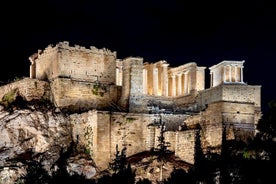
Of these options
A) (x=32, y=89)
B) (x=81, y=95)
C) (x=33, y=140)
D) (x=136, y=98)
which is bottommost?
(x=33, y=140)

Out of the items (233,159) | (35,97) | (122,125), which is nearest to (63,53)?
(35,97)

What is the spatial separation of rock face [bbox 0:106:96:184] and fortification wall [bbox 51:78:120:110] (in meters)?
2.29

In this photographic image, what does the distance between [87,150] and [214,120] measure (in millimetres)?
10594

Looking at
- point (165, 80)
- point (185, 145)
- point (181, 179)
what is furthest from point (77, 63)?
point (181, 179)

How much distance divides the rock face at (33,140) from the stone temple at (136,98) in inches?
50.5

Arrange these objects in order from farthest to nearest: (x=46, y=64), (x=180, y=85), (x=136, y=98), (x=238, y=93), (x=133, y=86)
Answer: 1. (x=180, y=85)
2. (x=46, y=64)
3. (x=238, y=93)
4. (x=133, y=86)
5. (x=136, y=98)

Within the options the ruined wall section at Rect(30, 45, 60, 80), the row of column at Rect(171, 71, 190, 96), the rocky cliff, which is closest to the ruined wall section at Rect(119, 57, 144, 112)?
the rocky cliff

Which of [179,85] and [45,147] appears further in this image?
[179,85]

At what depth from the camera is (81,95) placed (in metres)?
60.4

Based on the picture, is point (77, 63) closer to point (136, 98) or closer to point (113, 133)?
point (136, 98)

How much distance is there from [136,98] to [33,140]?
1029 cm

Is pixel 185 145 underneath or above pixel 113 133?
underneath

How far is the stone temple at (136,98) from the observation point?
55.3 m

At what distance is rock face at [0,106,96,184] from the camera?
53500mm
